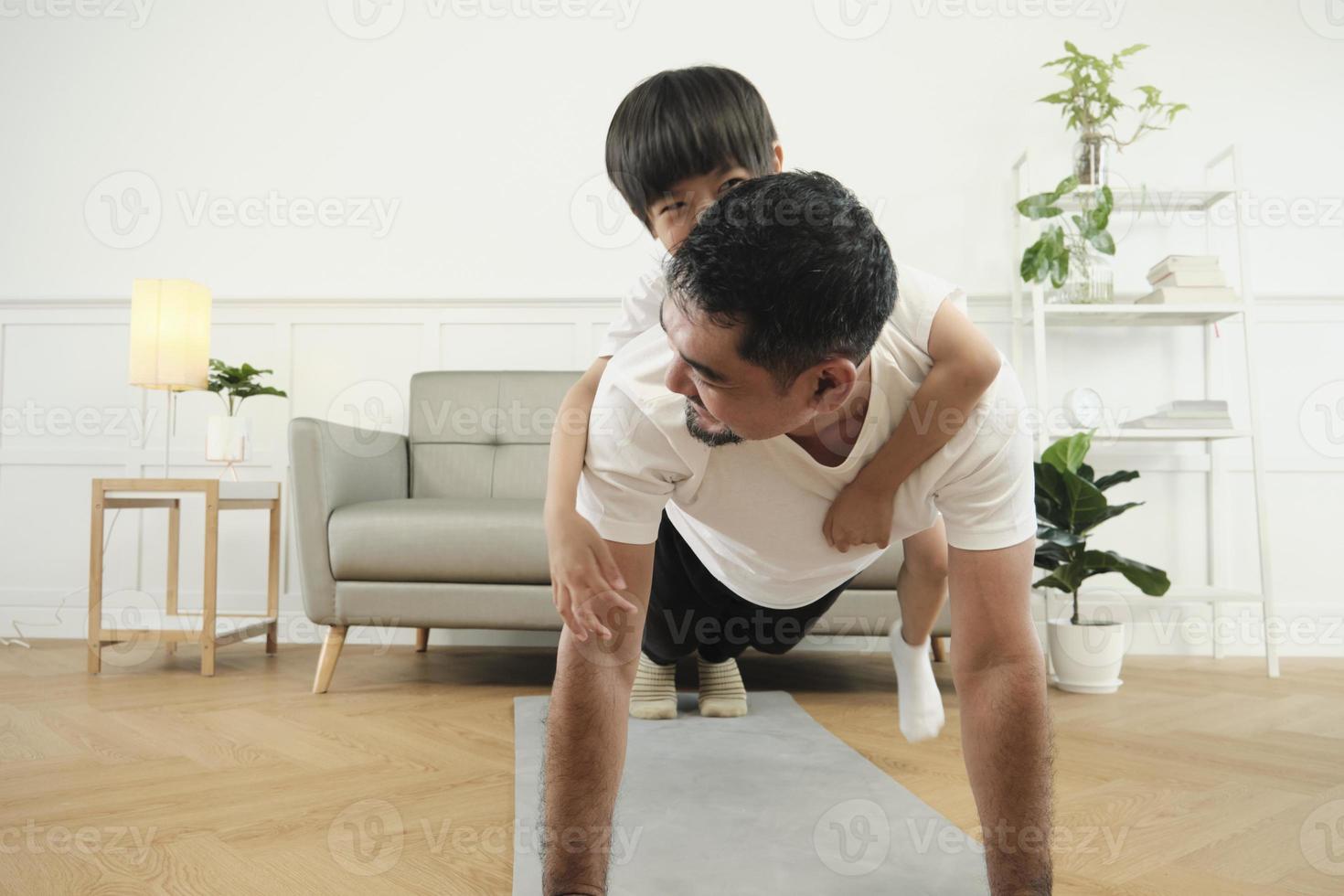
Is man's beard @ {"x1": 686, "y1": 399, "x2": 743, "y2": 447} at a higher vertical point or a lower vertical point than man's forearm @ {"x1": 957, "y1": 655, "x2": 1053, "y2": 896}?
higher

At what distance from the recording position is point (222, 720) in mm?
1799

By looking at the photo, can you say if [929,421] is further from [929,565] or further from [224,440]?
[224,440]

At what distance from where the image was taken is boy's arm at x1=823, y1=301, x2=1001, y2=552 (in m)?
0.84

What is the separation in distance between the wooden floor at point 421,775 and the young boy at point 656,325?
0.36 meters

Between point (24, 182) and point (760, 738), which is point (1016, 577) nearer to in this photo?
point (760, 738)

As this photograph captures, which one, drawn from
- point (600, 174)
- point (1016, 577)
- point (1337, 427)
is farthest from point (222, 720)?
point (1337, 427)

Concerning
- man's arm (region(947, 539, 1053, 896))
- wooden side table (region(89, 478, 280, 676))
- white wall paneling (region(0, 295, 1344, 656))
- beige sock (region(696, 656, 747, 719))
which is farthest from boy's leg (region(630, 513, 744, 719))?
white wall paneling (region(0, 295, 1344, 656))

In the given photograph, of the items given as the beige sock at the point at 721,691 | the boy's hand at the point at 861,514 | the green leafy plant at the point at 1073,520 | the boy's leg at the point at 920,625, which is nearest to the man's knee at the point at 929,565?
the boy's leg at the point at 920,625

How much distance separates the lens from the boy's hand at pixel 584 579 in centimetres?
87

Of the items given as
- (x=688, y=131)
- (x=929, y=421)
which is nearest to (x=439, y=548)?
(x=688, y=131)

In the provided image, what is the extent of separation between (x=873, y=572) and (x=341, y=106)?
94.5 inches

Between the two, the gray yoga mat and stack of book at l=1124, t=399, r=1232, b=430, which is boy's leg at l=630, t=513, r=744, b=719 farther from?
stack of book at l=1124, t=399, r=1232, b=430

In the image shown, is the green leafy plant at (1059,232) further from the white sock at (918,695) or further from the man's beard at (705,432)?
the man's beard at (705,432)

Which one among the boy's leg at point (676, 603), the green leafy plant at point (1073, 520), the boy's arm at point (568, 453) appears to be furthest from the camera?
the green leafy plant at point (1073, 520)
